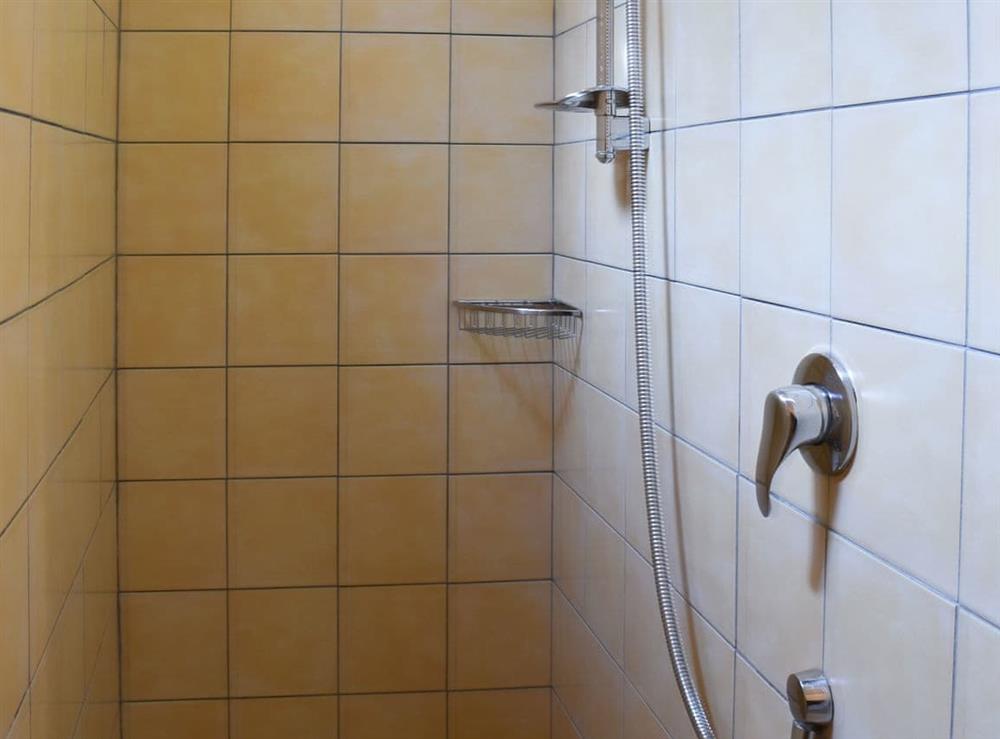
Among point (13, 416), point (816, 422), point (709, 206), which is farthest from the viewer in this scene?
point (709, 206)

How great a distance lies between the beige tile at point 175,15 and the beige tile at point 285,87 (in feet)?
0.17

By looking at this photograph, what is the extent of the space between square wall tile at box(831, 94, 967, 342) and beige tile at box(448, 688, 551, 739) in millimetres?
1500

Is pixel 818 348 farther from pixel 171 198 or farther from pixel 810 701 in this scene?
pixel 171 198

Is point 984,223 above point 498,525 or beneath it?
above

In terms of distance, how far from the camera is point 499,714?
7.89ft

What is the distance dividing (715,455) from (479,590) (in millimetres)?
1043

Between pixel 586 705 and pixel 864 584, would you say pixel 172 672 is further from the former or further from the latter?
pixel 864 584

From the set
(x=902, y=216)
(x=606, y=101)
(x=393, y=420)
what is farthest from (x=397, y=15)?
(x=902, y=216)

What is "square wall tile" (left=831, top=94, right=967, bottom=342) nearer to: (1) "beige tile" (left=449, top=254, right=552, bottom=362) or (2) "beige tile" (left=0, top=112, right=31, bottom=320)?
(2) "beige tile" (left=0, top=112, right=31, bottom=320)

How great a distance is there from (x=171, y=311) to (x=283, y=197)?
0.30 m

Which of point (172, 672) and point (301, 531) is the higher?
point (301, 531)

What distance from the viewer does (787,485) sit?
1.23 meters

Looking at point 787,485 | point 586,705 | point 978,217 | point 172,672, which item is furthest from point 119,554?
point 978,217

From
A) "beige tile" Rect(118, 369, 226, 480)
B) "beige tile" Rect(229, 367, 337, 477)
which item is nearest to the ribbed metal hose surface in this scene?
"beige tile" Rect(229, 367, 337, 477)
